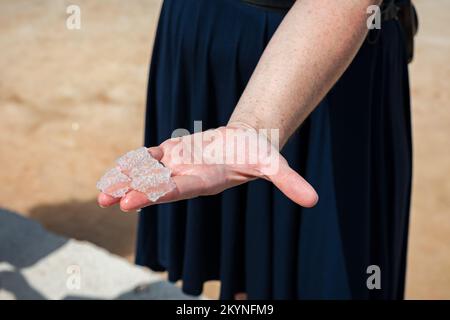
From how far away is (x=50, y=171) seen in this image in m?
2.67

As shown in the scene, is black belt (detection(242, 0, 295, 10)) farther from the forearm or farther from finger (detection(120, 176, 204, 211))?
finger (detection(120, 176, 204, 211))

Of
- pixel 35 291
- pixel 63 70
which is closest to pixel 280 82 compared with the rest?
pixel 35 291

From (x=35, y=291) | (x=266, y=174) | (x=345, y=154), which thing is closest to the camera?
(x=266, y=174)

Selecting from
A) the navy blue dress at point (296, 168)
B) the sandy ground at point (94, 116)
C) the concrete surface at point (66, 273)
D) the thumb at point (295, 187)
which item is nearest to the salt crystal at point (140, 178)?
the thumb at point (295, 187)

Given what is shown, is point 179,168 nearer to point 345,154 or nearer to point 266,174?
point 266,174

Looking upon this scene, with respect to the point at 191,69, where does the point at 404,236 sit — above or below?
below

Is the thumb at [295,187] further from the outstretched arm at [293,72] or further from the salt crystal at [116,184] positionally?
the salt crystal at [116,184]

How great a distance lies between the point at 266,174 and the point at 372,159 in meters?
0.48

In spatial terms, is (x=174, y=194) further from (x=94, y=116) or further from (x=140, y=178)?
(x=94, y=116)

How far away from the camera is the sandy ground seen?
2.25m

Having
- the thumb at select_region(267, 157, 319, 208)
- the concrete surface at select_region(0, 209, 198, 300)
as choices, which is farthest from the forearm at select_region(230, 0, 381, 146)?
the concrete surface at select_region(0, 209, 198, 300)

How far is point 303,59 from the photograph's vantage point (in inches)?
32.6

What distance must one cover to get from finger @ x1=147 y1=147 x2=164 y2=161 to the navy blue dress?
34 centimetres

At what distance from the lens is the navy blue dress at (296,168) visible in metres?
1.05
